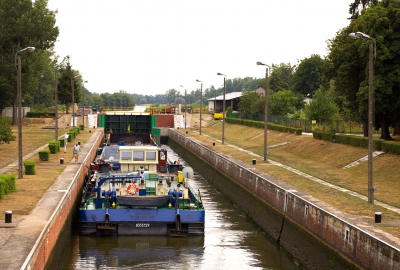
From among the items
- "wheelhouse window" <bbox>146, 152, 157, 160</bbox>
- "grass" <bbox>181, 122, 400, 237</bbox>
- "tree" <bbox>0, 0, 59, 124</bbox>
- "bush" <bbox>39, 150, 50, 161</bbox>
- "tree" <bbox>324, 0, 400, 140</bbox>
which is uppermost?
"tree" <bbox>0, 0, 59, 124</bbox>

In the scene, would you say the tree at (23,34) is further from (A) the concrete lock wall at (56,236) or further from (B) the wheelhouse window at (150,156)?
(A) the concrete lock wall at (56,236)

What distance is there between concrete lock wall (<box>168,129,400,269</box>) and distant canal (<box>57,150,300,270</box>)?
2.72 feet

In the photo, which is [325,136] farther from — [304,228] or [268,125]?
[304,228]

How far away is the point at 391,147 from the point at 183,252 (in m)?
18.3

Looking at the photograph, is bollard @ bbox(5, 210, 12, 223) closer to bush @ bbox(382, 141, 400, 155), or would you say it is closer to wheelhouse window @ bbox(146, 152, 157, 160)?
wheelhouse window @ bbox(146, 152, 157, 160)

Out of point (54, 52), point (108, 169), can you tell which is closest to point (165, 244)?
point (108, 169)

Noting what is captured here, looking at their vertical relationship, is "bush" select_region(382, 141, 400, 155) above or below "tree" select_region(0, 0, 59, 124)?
below

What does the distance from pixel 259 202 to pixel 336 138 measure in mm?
17895

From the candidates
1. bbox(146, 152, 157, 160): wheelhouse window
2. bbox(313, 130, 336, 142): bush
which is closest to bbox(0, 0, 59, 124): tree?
bbox(313, 130, 336, 142): bush

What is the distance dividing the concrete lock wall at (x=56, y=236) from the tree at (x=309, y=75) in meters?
83.4

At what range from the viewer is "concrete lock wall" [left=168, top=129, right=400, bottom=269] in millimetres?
15867

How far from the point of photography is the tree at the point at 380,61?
36.1 metres

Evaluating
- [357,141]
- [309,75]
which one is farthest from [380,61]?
[309,75]

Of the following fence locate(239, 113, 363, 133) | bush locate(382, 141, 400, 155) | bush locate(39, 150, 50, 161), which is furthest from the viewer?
fence locate(239, 113, 363, 133)
